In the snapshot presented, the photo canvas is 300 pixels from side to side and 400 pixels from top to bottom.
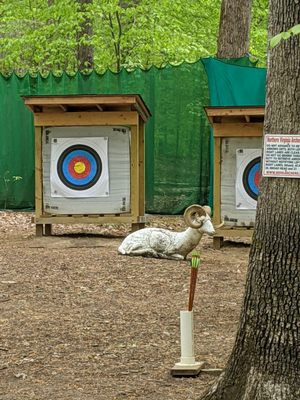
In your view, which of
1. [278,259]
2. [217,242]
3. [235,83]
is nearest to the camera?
[278,259]

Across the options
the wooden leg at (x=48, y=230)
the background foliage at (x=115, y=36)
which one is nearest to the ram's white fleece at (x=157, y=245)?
the wooden leg at (x=48, y=230)

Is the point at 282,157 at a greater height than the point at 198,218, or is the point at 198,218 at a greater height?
the point at 282,157

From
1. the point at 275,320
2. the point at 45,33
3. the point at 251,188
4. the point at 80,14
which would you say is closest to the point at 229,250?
the point at 251,188

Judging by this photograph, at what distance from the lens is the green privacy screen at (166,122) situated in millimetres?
11438

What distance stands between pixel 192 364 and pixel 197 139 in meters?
7.23

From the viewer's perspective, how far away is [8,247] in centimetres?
865

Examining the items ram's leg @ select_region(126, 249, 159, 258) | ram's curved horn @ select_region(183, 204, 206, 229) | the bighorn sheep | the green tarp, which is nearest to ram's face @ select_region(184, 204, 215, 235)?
ram's curved horn @ select_region(183, 204, 206, 229)

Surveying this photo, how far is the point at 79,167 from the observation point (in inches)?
364

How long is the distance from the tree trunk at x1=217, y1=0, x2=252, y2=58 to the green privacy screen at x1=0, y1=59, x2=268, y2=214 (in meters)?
0.56

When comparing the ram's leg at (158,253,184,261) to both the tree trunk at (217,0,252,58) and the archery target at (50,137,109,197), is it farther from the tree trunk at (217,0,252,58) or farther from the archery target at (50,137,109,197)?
the tree trunk at (217,0,252,58)

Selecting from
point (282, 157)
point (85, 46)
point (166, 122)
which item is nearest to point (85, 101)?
point (166, 122)

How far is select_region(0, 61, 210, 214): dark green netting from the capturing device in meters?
11.4

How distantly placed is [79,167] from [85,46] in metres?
6.23

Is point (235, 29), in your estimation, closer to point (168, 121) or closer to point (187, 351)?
Result: point (168, 121)
